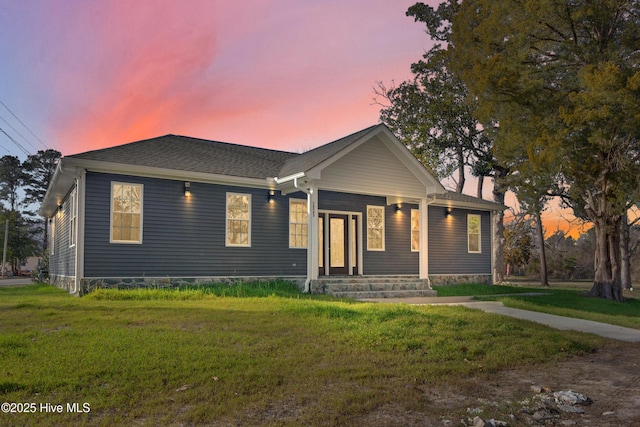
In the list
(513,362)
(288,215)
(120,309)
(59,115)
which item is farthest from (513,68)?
(59,115)

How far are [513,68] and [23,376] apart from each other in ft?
48.0

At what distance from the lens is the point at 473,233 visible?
62.3ft

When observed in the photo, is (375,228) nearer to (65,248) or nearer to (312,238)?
(312,238)

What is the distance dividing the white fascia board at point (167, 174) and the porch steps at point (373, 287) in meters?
3.34

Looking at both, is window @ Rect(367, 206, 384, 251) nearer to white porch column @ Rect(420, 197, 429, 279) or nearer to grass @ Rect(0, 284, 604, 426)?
white porch column @ Rect(420, 197, 429, 279)

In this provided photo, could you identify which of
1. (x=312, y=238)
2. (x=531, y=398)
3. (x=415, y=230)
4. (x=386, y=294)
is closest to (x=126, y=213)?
(x=312, y=238)

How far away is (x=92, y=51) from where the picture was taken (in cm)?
1522

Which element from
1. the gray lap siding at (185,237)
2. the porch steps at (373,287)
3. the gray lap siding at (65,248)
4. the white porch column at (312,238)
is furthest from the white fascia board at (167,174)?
the porch steps at (373,287)

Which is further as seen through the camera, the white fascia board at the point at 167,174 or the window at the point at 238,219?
the window at the point at 238,219

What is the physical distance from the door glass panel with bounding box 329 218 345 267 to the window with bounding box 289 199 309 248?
0.96 metres

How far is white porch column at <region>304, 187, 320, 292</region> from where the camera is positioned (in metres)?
13.5

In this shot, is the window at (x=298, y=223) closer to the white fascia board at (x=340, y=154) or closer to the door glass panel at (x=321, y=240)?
the door glass panel at (x=321, y=240)

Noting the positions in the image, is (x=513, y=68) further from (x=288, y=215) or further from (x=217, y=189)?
(x=217, y=189)

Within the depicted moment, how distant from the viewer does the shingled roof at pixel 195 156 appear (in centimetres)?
1245
